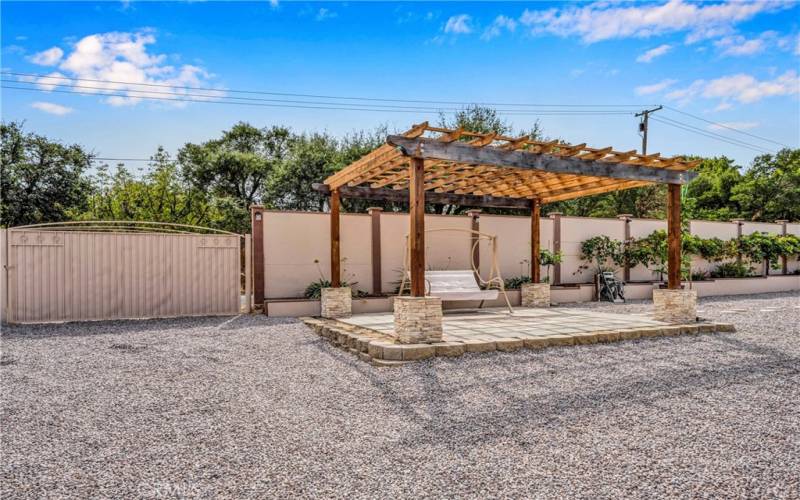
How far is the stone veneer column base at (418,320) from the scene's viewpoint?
17.4ft

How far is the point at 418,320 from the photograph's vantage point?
17.4ft

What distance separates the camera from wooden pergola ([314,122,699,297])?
5.54 meters

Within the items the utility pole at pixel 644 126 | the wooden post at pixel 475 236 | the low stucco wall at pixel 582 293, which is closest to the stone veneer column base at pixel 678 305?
the low stucco wall at pixel 582 293

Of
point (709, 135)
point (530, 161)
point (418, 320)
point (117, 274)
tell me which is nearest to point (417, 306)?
point (418, 320)

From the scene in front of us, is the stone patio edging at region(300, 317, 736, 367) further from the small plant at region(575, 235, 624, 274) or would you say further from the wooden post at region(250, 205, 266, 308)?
the small plant at region(575, 235, 624, 274)

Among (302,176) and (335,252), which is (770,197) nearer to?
(302,176)

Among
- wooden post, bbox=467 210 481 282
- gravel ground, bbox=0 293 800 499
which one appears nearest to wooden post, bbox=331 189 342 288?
gravel ground, bbox=0 293 800 499

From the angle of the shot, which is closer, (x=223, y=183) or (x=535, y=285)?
(x=535, y=285)

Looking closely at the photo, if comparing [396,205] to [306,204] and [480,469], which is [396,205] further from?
[480,469]

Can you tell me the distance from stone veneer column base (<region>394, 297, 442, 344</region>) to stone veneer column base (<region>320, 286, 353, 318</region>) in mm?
2903

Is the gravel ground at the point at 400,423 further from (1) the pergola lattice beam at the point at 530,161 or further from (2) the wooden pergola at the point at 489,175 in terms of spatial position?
(1) the pergola lattice beam at the point at 530,161

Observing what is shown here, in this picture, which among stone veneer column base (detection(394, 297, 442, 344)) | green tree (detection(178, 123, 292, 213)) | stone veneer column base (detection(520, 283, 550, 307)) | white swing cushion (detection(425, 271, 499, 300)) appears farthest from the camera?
green tree (detection(178, 123, 292, 213))

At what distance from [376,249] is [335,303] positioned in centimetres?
182

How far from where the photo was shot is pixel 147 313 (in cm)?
822
